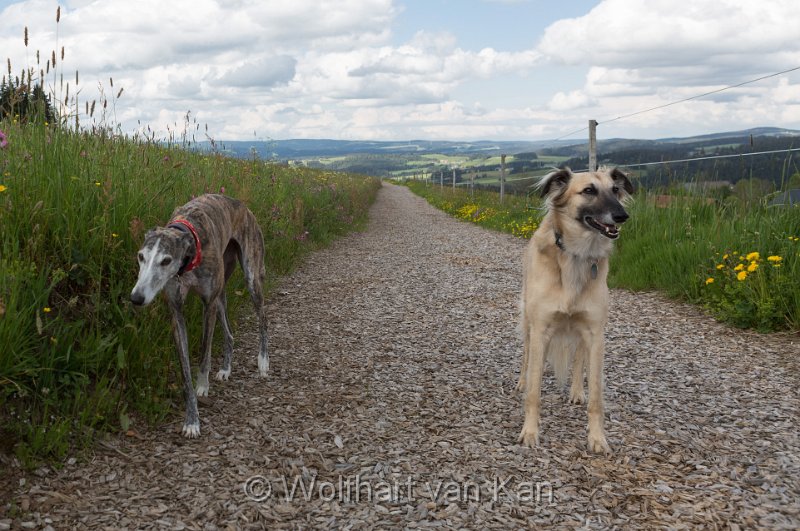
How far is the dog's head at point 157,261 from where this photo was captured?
136 inches

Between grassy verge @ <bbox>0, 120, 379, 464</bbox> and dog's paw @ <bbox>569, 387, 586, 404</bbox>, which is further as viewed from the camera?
dog's paw @ <bbox>569, 387, 586, 404</bbox>

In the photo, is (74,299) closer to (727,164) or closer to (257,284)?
(257,284)

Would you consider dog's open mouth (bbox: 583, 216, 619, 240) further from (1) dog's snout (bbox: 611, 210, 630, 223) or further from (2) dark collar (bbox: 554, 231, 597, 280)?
(2) dark collar (bbox: 554, 231, 597, 280)

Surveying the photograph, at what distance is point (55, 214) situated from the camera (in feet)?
13.6

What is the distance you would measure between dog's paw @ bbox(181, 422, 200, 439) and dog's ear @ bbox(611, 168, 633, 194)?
3.54 m

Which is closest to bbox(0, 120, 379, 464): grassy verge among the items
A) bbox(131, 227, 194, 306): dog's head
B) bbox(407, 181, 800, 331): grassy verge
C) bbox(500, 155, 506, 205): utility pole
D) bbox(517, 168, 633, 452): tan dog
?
bbox(131, 227, 194, 306): dog's head

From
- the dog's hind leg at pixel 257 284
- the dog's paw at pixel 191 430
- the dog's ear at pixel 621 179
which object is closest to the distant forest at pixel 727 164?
the dog's ear at pixel 621 179

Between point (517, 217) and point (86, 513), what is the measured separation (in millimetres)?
15011

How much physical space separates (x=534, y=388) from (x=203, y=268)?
2.52 metres

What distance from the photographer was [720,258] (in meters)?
7.26

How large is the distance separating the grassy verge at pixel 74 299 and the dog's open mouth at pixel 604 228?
3139 millimetres

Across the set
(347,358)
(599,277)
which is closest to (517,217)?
(347,358)

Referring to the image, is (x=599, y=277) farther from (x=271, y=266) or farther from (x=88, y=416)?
(x=271, y=266)

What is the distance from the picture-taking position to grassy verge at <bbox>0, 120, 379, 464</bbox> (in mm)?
3301
